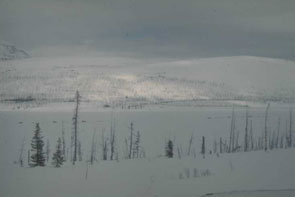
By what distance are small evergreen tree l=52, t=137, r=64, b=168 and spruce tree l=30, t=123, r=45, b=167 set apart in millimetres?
62

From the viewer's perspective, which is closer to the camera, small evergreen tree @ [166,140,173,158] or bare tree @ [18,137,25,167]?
bare tree @ [18,137,25,167]

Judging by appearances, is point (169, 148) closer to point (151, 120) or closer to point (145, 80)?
point (151, 120)

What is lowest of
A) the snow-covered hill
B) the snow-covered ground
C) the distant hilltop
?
the snow-covered ground

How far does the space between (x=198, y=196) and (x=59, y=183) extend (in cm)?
83

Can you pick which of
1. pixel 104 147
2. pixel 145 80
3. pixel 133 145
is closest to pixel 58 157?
pixel 104 147

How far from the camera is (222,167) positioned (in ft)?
7.72

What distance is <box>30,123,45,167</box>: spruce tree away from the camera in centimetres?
219

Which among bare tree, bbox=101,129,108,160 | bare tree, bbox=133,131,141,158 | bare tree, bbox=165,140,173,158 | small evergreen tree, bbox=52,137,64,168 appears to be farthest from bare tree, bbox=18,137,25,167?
bare tree, bbox=165,140,173,158

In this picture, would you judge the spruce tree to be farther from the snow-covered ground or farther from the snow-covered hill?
Result: the snow-covered hill

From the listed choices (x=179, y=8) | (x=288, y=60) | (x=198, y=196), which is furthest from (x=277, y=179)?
(x=179, y=8)

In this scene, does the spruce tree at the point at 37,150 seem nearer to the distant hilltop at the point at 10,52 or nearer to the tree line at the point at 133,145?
the tree line at the point at 133,145

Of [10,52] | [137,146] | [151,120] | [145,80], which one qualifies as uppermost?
[10,52]

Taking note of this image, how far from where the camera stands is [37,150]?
219 centimetres

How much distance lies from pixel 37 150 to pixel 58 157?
12 centimetres
